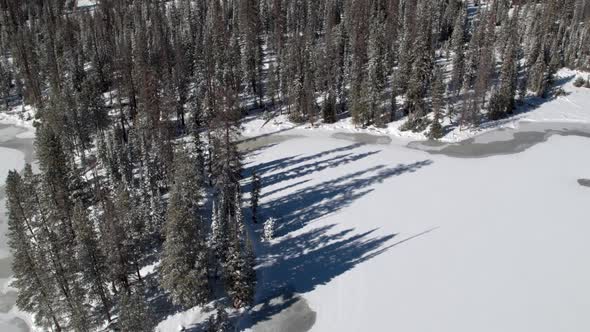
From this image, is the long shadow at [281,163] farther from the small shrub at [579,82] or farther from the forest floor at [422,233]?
the small shrub at [579,82]

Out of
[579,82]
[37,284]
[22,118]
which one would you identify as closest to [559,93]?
[579,82]

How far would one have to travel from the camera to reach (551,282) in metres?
36.3

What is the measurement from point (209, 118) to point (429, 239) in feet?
96.8

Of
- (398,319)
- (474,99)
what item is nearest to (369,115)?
(474,99)

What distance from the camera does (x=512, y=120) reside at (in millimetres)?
70125

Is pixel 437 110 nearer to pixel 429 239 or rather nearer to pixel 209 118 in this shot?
pixel 429 239

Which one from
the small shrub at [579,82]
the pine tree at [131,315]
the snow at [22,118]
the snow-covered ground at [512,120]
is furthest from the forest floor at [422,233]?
the snow at [22,118]

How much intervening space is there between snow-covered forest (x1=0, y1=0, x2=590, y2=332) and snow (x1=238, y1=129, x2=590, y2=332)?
1.74 ft

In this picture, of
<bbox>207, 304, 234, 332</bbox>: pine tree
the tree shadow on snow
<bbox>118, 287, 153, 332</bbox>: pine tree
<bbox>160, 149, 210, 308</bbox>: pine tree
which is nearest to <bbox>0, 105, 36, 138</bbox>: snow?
the tree shadow on snow

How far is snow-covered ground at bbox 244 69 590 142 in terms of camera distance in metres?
66.8

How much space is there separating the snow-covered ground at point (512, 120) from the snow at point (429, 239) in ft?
26.0

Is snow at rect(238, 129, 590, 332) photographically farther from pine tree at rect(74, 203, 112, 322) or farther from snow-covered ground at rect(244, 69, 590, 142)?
pine tree at rect(74, 203, 112, 322)

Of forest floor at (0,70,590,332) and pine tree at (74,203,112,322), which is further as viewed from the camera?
forest floor at (0,70,590,332)

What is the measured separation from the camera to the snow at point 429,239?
33750 millimetres
